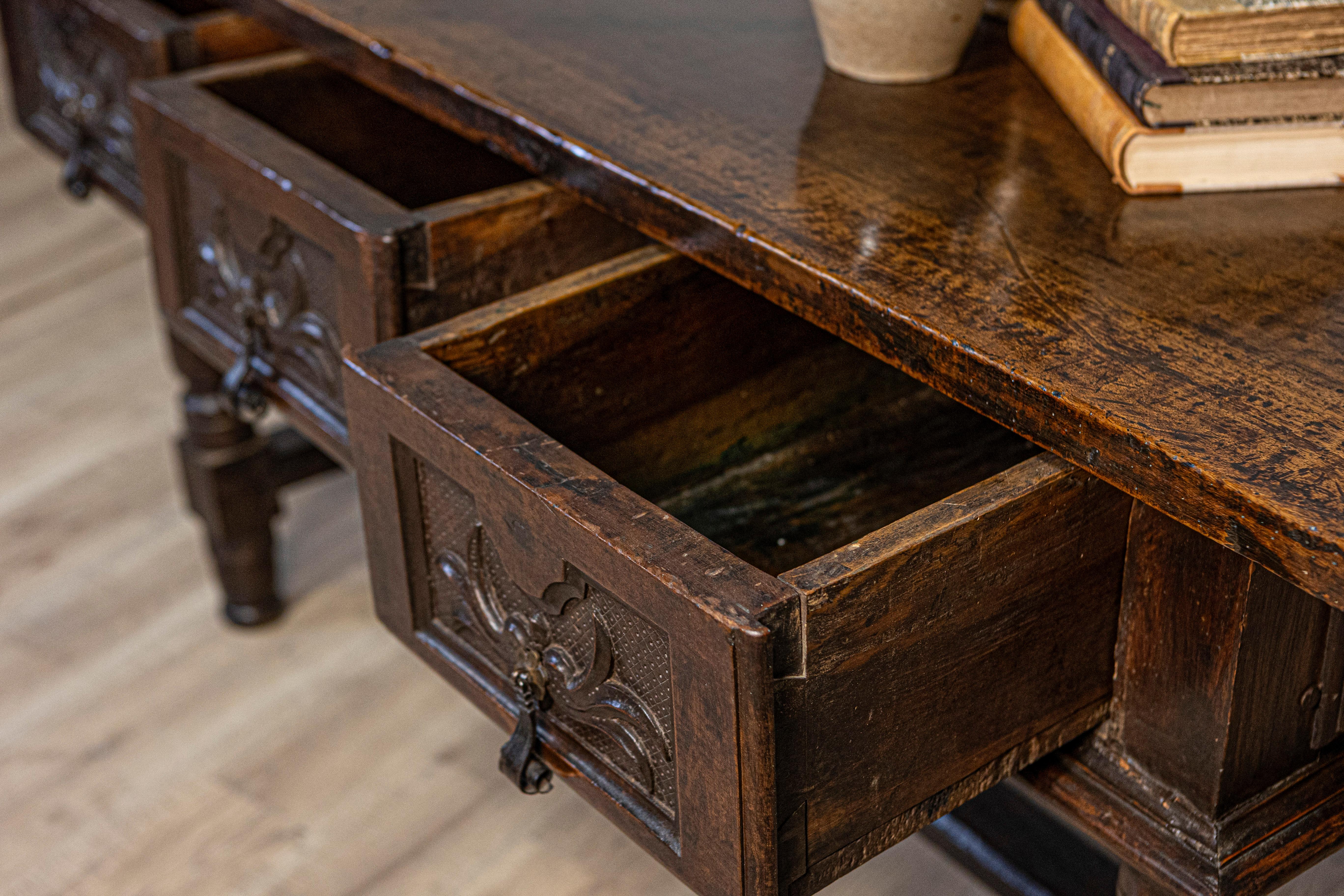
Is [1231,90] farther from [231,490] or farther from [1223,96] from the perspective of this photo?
[231,490]

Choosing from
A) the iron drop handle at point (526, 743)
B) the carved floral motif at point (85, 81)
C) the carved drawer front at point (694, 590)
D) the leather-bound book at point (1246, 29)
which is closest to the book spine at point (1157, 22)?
the leather-bound book at point (1246, 29)

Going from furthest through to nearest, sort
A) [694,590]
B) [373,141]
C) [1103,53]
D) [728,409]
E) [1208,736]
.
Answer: [373,141] < [728,409] < [1103,53] < [1208,736] < [694,590]

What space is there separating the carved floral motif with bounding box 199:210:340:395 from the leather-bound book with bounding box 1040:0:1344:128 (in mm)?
517

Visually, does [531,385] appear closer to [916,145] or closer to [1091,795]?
[916,145]

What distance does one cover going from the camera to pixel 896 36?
0.91m

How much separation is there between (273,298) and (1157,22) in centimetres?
60

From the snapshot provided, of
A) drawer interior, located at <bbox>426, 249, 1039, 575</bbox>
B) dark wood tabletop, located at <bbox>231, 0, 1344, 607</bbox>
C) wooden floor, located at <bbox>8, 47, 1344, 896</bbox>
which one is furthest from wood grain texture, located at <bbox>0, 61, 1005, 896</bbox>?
dark wood tabletop, located at <bbox>231, 0, 1344, 607</bbox>

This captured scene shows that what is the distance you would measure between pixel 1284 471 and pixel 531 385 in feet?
1.35

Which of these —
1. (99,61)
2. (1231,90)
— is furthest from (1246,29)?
(99,61)

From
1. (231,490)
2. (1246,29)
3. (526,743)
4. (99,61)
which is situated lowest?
(231,490)

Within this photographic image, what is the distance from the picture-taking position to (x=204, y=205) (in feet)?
3.35

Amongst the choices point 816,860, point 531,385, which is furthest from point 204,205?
point 816,860

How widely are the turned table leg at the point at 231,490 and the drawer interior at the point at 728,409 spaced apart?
0.58 m

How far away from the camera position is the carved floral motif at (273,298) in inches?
37.5
